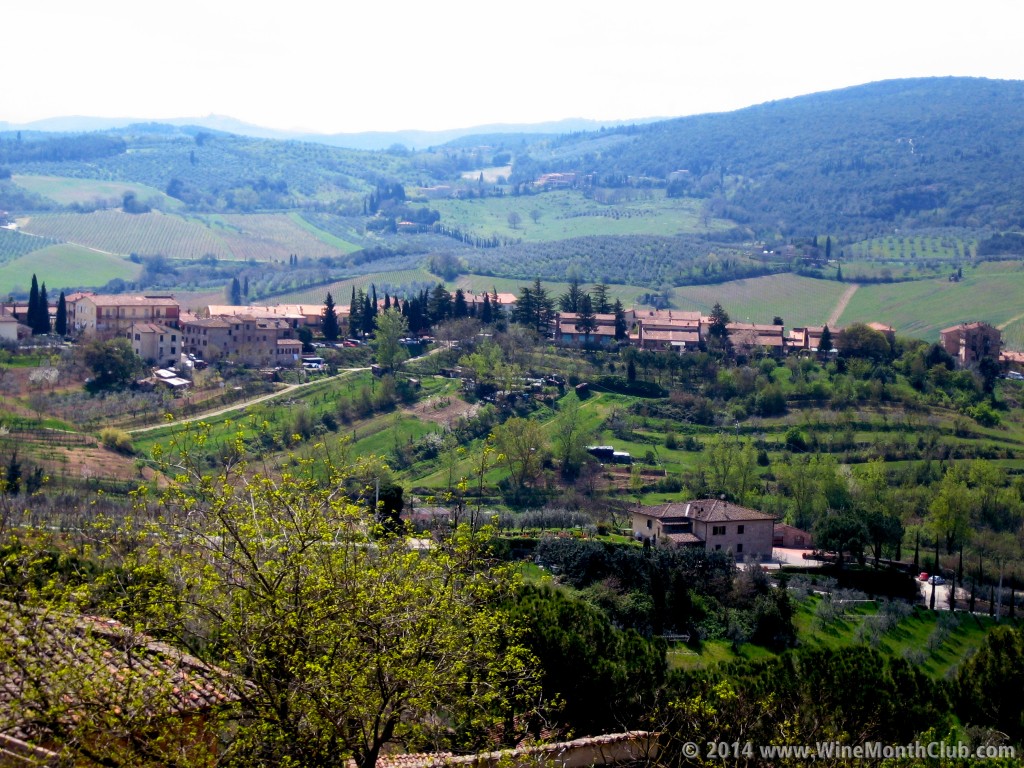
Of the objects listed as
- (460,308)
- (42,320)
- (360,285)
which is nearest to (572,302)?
(460,308)

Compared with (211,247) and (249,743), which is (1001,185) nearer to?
(211,247)

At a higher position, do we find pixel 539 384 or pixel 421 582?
pixel 421 582

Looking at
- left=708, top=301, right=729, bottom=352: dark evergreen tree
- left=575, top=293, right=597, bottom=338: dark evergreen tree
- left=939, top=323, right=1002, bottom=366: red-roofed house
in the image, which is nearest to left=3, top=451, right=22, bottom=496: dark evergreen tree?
left=575, top=293, right=597, bottom=338: dark evergreen tree

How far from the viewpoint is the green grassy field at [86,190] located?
16775 cm

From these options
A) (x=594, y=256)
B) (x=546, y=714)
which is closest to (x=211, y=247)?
(x=594, y=256)

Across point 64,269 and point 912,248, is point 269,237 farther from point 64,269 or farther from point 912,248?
point 912,248

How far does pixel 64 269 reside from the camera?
124 metres

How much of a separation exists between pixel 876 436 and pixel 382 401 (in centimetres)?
2293

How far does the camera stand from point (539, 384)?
62656 millimetres

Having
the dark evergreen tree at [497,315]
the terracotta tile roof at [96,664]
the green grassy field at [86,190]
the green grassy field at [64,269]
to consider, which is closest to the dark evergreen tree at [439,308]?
the dark evergreen tree at [497,315]

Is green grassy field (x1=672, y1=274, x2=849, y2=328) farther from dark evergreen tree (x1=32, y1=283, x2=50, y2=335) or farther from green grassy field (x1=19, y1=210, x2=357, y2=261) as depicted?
dark evergreen tree (x1=32, y1=283, x2=50, y2=335)

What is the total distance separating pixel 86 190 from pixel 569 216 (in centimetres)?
6733

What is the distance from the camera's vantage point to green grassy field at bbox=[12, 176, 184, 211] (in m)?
168

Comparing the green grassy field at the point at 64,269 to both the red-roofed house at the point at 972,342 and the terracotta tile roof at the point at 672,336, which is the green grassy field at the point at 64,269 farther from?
the red-roofed house at the point at 972,342
